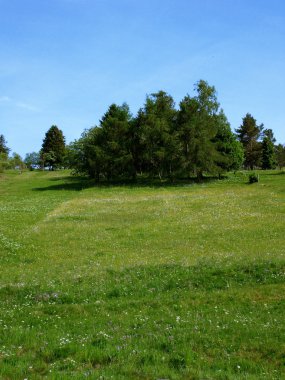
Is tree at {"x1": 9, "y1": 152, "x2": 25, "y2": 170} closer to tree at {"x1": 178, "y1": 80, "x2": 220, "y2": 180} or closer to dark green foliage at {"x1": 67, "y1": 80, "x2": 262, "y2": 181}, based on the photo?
dark green foliage at {"x1": 67, "y1": 80, "x2": 262, "y2": 181}

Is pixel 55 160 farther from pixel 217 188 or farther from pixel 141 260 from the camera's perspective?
pixel 141 260

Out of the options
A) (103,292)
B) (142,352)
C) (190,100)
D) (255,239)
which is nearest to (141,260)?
(103,292)

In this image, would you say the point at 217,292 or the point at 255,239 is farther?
the point at 255,239

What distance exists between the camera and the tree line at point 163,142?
63.4m

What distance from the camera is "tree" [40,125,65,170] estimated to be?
129000mm

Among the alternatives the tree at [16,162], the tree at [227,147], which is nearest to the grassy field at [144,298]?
the tree at [227,147]

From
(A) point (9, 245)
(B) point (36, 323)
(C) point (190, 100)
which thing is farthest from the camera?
(C) point (190, 100)

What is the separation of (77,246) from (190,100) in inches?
1829

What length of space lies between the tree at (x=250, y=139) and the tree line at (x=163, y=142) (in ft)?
112

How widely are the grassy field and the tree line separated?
30.8m

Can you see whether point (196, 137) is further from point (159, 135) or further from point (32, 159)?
point (32, 159)

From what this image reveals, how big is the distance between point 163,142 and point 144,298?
5337 centimetres

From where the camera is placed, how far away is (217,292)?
553 inches

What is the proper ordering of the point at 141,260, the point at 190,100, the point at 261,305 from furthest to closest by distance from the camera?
1. the point at 190,100
2. the point at 141,260
3. the point at 261,305
